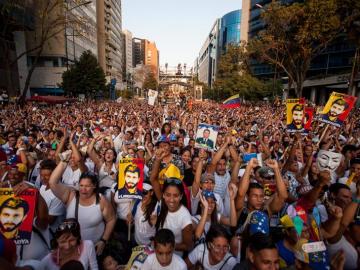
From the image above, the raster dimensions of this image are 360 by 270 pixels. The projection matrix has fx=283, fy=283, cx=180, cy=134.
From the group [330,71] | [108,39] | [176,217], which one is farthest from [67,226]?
[108,39]

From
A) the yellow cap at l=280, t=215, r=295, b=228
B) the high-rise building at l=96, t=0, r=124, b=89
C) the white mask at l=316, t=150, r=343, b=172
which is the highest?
the high-rise building at l=96, t=0, r=124, b=89

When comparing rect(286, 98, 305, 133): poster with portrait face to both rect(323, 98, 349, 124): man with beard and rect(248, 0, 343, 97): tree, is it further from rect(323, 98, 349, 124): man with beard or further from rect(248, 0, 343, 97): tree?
rect(248, 0, 343, 97): tree

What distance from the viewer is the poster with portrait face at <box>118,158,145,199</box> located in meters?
3.68

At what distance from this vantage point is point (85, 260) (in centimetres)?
271

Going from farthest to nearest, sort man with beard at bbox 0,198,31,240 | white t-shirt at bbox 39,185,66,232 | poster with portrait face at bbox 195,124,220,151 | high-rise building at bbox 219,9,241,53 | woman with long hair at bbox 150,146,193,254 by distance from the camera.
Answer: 1. high-rise building at bbox 219,9,241,53
2. poster with portrait face at bbox 195,124,220,151
3. white t-shirt at bbox 39,185,66,232
4. woman with long hair at bbox 150,146,193,254
5. man with beard at bbox 0,198,31,240

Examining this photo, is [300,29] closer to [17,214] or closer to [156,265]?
[156,265]

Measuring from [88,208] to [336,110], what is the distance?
6.17 metres

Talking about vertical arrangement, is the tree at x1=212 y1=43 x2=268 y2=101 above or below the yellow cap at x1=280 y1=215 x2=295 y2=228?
above

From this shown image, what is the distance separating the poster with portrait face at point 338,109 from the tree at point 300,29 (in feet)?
42.8

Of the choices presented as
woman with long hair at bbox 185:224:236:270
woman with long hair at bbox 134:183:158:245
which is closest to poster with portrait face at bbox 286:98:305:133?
woman with long hair at bbox 134:183:158:245

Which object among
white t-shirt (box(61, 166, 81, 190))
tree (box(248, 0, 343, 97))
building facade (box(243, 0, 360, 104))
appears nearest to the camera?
white t-shirt (box(61, 166, 81, 190))

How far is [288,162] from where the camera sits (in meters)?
5.23

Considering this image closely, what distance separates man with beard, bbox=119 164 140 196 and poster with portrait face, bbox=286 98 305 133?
14.6ft

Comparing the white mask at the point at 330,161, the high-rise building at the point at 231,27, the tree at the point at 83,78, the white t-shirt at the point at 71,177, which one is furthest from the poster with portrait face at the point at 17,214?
the high-rise building at the point at 231,27
